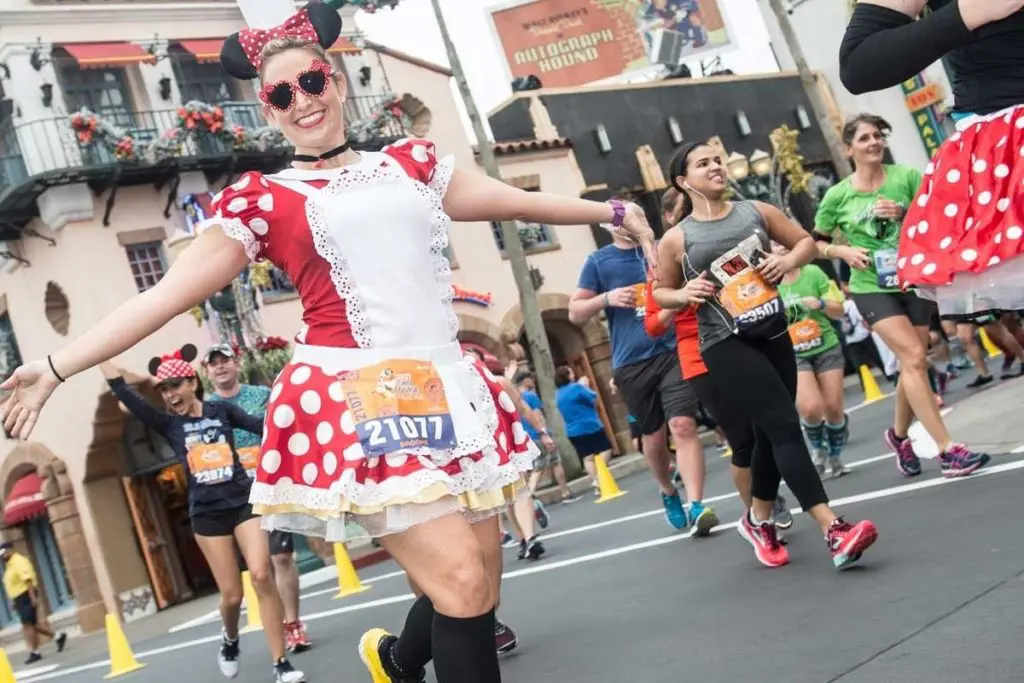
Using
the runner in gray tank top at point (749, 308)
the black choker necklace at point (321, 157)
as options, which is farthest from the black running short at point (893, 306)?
the black choker necklace at point (321, 157)

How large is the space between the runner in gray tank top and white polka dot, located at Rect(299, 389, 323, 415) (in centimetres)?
272

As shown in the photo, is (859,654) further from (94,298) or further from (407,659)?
(94,298)

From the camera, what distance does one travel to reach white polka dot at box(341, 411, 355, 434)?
113 inches

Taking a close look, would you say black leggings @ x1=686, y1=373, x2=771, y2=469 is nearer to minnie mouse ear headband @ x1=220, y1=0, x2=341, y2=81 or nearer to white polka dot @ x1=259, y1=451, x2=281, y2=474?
minnie mouse ear headband @ x1=220, y1=0, x2=341, y2=81

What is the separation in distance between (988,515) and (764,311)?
1287 mm

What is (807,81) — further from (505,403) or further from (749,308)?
(505,403)

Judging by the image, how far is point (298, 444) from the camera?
2965 mm

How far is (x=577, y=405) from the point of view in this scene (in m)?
15.6

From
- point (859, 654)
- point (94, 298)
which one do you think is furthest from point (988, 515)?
point (94, 298)

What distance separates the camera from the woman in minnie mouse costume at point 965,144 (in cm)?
244

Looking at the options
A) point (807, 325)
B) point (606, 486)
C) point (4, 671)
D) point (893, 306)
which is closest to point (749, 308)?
point (893, 306)

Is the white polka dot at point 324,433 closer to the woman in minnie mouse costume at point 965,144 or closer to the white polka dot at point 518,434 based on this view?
the white polka dot at point 518,434

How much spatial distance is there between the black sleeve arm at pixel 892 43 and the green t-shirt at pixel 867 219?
4.12 m

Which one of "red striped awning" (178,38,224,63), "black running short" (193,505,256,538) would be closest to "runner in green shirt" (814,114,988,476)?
"black running short" (193,505,256,538)
